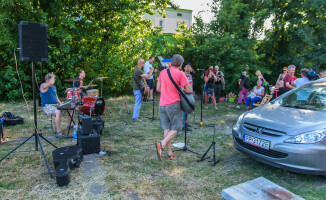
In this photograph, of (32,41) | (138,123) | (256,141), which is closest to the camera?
(256,141)

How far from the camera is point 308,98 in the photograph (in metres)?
4.30

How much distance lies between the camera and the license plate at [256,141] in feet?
11.7

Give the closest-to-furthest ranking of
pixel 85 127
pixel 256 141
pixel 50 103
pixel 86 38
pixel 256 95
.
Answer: pixel 256 141
pixel 85 127
pixel 50 103
pixel 256 95
pixel 86 38

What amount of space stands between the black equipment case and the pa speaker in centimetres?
181

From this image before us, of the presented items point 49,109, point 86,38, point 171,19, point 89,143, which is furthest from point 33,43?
point 171,19

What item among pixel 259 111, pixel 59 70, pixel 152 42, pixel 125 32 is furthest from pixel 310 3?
pixel 59 70

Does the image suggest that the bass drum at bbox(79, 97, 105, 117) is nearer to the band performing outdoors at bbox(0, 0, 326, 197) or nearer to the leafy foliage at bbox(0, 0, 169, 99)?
the band performing outdoors at bbox(0, 0, 326, 197)

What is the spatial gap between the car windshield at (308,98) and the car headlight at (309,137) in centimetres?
74

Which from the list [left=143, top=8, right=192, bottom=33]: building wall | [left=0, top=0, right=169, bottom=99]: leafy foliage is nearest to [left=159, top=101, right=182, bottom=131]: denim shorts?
[left=0, top=0, right=169, bottom=99]: leafy foliage

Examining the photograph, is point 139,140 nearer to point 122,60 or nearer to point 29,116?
point 29,116

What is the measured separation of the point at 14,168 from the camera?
13.0 ft

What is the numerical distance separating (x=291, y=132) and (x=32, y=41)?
466 cm

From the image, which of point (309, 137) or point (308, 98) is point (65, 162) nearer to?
point (309, 137)

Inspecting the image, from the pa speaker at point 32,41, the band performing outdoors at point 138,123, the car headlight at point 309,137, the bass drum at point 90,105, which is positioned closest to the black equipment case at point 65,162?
the band performing outdoors at point 138,123
